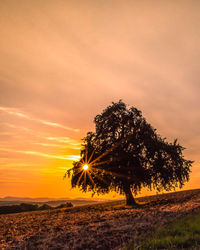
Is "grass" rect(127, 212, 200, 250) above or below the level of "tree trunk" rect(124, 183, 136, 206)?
below

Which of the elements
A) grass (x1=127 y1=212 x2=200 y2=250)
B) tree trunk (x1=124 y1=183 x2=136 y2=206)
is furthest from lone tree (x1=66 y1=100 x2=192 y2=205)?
grass (x1=127 y1=212 x2=200 y2=250)

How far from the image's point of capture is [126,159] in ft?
92.9

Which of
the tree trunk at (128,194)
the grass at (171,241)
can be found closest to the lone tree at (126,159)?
the tree trunk at (128,194)

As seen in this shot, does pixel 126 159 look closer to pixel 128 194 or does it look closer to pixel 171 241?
pixel 128 194

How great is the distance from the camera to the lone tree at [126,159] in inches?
1117

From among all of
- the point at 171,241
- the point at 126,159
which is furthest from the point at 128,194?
the point at 171,241

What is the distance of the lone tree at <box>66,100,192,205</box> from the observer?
93.1 ft

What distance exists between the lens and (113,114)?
1184 inches

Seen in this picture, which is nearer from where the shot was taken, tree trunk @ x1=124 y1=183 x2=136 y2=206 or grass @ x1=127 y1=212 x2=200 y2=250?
grass @ x1=127 y1=212 x2=200 y2=250

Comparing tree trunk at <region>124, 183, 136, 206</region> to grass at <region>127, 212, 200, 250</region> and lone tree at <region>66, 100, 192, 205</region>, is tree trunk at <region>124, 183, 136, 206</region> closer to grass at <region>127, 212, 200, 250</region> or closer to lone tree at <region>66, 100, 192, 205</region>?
lone tree at <region>66, 100, 192, 205</region>

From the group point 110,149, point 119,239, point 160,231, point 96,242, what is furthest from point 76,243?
point 110,149

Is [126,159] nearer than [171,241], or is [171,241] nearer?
[171,241]

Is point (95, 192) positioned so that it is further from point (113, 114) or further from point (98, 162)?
point (113, 114)

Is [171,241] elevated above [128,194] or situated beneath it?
situated beneath
